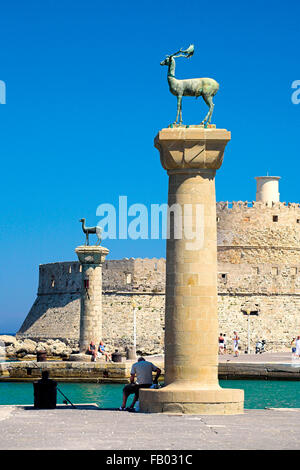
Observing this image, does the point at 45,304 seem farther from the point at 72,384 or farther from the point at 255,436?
the point at 255,436

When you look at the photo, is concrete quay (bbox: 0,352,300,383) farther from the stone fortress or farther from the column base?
the stone fortress

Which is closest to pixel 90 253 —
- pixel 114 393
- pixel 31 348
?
pixel 114 393

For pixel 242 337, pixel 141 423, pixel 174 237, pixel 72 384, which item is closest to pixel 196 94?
pixel 174 237

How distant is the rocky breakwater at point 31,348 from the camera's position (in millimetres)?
38750

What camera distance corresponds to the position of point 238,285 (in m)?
42.2

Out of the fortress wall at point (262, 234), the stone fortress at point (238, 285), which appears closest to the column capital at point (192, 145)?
the stone fortress at point (238, 285)

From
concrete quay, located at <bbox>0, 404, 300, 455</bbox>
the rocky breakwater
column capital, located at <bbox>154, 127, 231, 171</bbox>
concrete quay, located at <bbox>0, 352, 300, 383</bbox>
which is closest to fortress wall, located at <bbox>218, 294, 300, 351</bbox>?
the rocky breakwater

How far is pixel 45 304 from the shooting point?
47.5m

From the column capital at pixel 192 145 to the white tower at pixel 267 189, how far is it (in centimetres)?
3413

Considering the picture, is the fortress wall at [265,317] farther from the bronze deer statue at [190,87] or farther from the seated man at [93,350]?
the bronze deer statue at [190,87]

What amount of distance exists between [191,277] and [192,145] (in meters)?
1.72

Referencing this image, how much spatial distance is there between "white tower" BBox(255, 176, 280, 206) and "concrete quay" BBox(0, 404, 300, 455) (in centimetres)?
3451
